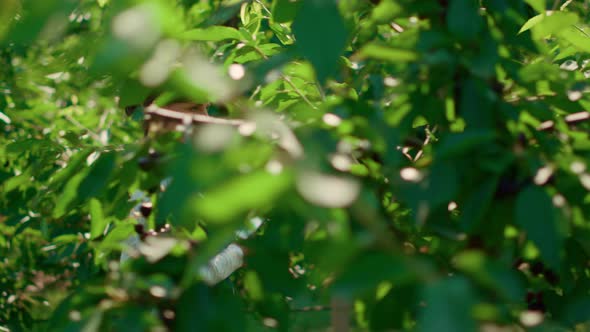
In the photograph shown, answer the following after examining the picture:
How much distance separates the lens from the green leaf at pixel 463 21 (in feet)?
2.79

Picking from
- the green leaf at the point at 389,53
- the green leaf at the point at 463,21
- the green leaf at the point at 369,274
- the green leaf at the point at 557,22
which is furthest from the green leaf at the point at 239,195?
the green leaf at the point at 557,22

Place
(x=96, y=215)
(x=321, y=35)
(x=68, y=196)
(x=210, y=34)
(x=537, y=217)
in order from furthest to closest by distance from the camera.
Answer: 1. (x=96, y=215)
2. (x=68, y=196)
3. (x=210, y=34)
4. (x=537, y=217)
5. (x=321, y=35)

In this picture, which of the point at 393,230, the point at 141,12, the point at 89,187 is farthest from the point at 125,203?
the point at 141,12

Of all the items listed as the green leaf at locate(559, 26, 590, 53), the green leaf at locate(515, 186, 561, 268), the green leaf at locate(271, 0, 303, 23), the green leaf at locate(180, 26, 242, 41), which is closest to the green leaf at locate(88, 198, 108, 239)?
the green leaf at locate(180, 26, 242, 41)

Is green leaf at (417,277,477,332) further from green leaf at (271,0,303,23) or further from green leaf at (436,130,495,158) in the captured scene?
green leaf at (271,0,303,23)

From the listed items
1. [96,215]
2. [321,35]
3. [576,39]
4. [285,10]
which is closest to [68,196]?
[96,215]

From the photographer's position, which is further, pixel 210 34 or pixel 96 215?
pixel 96 215

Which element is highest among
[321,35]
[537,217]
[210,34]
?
[321,35]

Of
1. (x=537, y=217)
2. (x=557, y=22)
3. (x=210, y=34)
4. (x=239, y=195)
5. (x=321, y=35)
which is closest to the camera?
(x=239, y=195)

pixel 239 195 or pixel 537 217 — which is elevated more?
pixel 239 195

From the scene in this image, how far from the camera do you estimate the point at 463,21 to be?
33.8 inches

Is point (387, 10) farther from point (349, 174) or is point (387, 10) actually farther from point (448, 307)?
point (448, 307)

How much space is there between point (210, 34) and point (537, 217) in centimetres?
58

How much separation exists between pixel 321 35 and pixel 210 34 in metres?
0.38
